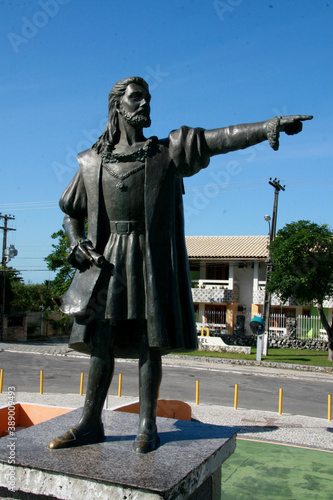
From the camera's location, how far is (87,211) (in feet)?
12.6

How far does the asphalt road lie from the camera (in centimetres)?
1219

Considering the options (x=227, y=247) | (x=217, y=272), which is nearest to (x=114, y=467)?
(x=217, y=272)

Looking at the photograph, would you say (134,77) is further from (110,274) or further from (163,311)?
(163,311)

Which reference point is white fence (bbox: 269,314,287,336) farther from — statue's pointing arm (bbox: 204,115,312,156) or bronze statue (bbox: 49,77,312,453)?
statue's pointing arm (bbox: 204,115,312,156)

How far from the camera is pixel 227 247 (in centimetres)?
3394

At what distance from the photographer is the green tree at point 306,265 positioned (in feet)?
71.5

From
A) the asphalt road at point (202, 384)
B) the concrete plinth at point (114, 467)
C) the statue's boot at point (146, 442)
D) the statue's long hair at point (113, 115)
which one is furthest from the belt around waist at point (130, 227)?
the asphalt road at point (202, 384)

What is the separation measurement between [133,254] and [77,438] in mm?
1354

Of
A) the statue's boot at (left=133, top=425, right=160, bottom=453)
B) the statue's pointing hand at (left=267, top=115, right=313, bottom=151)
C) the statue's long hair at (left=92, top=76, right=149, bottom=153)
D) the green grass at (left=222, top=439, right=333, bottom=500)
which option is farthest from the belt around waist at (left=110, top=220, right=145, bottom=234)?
the green grass at (left=222, top=439, right=333, bottom=500)

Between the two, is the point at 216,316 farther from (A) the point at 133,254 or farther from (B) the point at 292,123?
(B) the point at 292,123

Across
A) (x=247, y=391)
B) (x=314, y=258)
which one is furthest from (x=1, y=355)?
(x=314, y=258)

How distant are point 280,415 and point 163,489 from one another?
322 inches

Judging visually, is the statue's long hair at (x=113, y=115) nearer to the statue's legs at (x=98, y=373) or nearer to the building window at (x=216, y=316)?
the statue's legs at (x=98, y=373)

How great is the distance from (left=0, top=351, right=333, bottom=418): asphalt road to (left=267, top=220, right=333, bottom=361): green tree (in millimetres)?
5764
